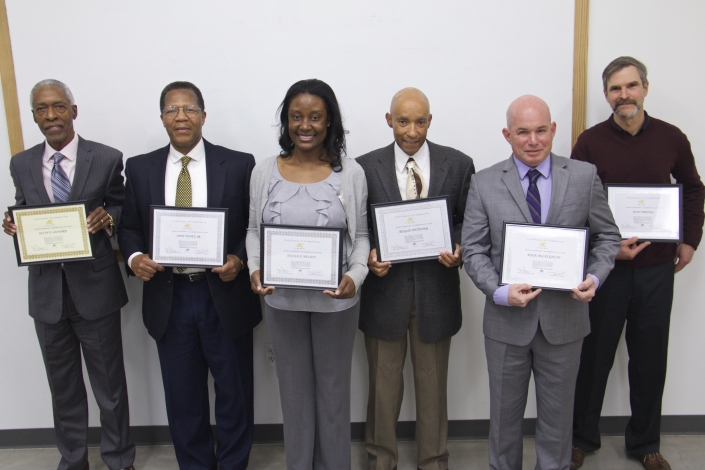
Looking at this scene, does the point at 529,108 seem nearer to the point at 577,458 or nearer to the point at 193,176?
the point at 193,176

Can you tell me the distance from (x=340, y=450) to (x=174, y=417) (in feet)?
2.70

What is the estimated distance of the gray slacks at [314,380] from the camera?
7.02 feet

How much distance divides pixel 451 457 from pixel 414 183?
150cm

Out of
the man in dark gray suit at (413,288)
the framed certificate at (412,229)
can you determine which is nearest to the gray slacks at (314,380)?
the man in dark gray suit at (413,288)

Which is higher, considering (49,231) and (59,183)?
(59,183)

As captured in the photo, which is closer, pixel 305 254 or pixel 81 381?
pixel 305 254

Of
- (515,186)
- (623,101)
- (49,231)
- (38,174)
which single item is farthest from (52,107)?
(623,101)

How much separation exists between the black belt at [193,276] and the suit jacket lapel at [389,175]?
89 cm

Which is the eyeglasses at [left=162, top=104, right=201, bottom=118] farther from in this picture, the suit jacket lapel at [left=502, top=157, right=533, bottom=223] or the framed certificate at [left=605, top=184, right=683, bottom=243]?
A: the framed certificate at [left=605, top=184, right=683, bottom=243]

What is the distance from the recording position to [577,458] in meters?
2.63

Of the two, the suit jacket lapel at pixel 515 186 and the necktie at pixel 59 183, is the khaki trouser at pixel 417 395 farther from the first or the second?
the necktie at pixel 59 183

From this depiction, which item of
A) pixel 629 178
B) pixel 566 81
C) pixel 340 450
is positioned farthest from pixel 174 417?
pixel 566 81

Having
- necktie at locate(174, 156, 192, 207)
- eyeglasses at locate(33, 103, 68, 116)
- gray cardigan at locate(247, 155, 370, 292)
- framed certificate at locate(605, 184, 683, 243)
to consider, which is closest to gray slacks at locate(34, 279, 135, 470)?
necktie at locate(174, 156, 192, 207)

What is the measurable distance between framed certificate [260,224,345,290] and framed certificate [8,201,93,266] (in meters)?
0.87
